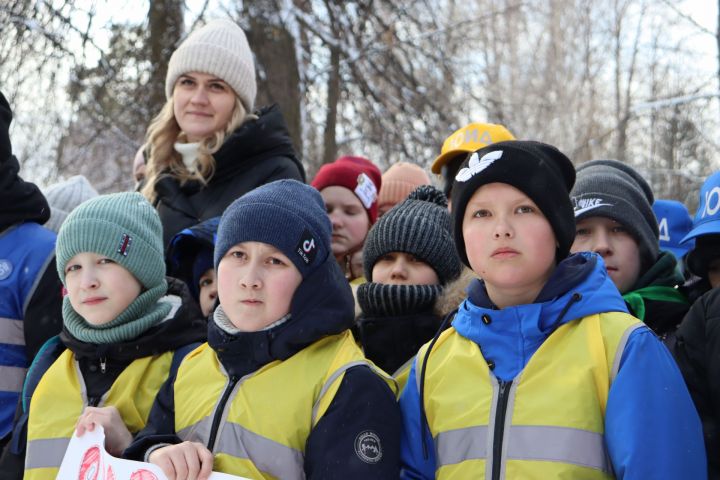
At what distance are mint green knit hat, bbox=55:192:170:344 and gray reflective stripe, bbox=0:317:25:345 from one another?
0.44 metres

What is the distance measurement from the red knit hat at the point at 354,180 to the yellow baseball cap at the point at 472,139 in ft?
1.37

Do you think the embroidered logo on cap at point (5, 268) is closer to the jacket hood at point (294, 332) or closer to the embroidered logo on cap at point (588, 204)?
the jacket hood at point (294, 332)

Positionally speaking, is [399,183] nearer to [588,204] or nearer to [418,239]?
[418,239]

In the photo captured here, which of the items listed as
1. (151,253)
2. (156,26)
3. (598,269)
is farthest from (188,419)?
(156,26)

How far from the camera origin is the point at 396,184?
14.8 ft

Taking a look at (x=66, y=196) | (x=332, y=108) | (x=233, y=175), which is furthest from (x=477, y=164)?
(x=332, y=108)

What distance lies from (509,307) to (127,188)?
7.17 meters

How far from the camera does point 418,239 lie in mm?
3027

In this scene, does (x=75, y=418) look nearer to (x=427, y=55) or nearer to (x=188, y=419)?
(x=188, y=419)

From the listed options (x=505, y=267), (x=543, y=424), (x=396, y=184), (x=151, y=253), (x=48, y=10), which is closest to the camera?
(x=543, y=424)

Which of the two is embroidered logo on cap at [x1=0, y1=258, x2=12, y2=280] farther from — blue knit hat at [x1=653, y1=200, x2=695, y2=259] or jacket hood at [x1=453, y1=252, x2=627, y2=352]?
blue knit hat at [x1=653, y1=200, x2=695, y2=259]

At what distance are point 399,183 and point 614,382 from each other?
268 centimetres

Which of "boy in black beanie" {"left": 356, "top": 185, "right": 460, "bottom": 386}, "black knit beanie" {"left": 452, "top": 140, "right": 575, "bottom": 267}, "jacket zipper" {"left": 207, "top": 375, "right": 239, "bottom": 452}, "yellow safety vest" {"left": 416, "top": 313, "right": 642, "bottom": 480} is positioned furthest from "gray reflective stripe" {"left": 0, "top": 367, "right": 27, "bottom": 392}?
"black knit beanie" {"left": 452, "top": 140, "right": 575, "bottom": 267}

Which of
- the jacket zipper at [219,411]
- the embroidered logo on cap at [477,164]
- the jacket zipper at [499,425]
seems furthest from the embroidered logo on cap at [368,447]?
the embroidered logo on cap at [477,164]
